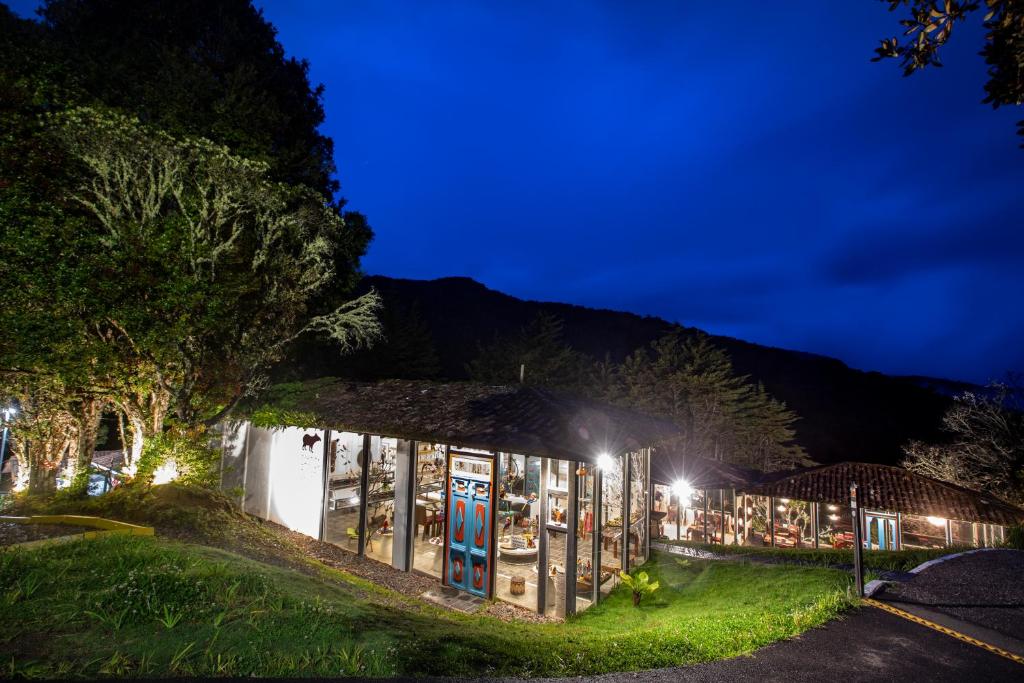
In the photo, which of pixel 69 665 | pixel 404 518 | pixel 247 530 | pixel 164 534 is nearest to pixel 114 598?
pixel 69 665

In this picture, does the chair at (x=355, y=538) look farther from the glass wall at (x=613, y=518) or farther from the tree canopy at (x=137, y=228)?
the glass wall at (x=613, y=518)

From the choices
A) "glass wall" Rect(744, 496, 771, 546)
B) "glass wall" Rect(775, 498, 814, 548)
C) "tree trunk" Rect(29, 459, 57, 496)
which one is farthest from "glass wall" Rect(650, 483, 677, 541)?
"tree trunk" Rect(29, 459, 57, 496)

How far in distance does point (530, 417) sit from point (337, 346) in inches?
690

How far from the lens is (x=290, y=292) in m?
14.6

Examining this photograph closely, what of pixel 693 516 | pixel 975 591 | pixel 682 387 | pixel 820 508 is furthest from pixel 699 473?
pixel 682 387

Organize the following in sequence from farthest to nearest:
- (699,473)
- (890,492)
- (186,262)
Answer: (699,473), (890,492), (186,262)

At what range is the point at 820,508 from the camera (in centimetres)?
1789

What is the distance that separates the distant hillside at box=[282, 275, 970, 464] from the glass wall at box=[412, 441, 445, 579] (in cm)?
3593

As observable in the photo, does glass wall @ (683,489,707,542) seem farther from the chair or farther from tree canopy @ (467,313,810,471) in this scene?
tree canopy @ (467,313,810,471)

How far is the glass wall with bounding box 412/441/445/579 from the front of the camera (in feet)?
40.5

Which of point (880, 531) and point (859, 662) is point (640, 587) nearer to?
point (859, 662)

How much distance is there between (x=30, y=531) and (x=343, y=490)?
25.1 ft

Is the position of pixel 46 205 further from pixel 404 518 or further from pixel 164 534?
pixel 404 518

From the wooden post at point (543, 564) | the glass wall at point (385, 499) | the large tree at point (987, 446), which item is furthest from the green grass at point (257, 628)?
the large tree at point (987, 446)
